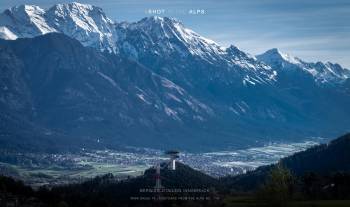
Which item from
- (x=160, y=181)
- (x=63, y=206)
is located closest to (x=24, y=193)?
(x=63, y=206)

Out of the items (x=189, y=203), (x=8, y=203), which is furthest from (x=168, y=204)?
(x=8, y=203)

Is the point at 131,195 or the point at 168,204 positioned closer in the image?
the point at 168,204

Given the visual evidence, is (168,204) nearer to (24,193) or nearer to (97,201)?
(97,201)

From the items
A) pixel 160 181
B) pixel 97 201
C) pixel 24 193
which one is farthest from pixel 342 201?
pixel 160 181

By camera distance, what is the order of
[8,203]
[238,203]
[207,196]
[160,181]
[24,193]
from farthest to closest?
[160,181] → [207,196] → [238,203] → [24,193] → [8,203]

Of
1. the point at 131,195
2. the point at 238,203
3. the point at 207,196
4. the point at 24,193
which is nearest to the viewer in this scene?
the point at 24,193

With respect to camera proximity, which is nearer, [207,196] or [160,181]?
[207,196]

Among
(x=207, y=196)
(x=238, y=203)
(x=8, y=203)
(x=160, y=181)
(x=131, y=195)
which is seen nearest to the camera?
(x=8, y=203)

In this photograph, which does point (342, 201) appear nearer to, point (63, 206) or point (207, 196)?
point (207, 196)

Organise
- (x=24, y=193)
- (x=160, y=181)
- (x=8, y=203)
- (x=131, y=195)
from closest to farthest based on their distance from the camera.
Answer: (x=8, y=203), (x=24, y=193), (x=131, y=195), (x=160, y=181)
